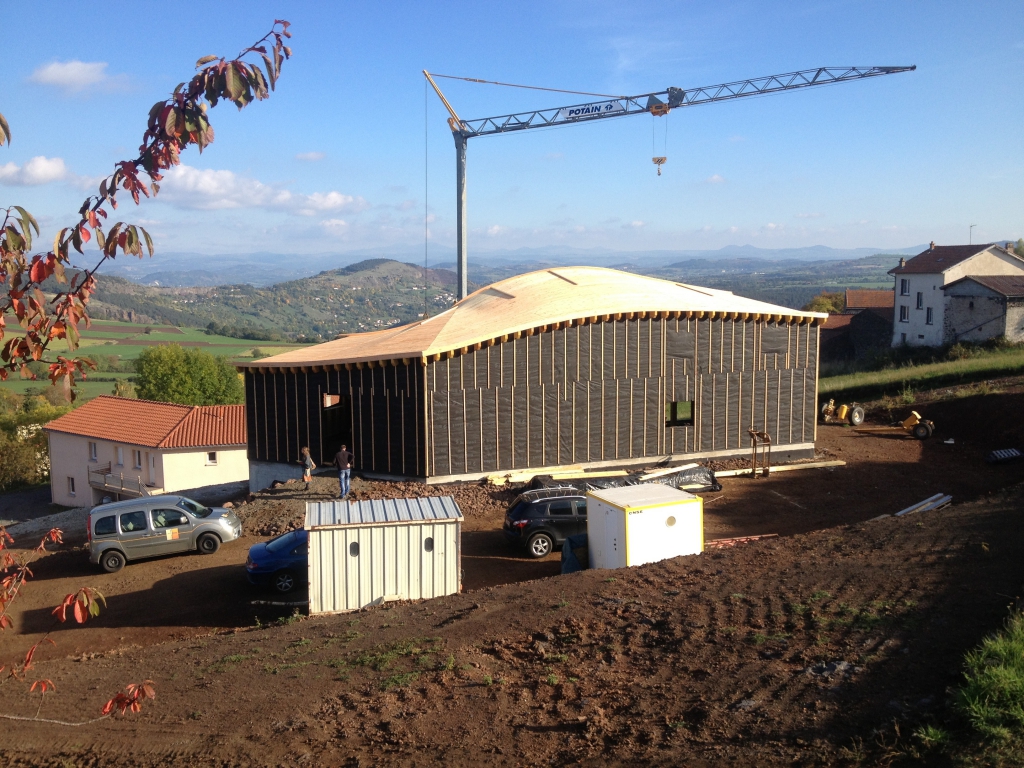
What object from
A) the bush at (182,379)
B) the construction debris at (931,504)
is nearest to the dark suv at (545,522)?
the construction debris at (931,504)

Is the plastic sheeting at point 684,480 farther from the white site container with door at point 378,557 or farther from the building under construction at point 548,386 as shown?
the white site container with door at point 378,557

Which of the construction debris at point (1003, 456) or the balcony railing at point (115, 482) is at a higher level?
the construction debris at point (1003, 456)

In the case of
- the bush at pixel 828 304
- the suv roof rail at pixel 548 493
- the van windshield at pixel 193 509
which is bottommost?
the van windshield at pixel 193 509

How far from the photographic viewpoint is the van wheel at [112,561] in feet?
53.1

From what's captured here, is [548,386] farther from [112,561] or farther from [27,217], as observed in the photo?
[27,217]

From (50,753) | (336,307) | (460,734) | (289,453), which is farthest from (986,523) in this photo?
(336,307)

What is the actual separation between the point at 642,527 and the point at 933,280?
5051cm

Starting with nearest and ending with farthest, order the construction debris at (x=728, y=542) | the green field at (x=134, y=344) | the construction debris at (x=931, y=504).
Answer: the construction debris at (x=728, y=542) < the construction debris at (x=931, y=504) < the green field at (x=134, y=344)

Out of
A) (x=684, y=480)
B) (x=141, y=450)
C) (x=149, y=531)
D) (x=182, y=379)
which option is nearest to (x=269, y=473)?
(x=149, y=531)

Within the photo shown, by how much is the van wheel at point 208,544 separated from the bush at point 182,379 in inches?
1537

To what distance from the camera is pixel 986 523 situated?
12.9 m

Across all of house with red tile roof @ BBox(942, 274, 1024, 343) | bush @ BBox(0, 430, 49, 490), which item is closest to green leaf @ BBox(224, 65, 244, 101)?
bush @ BBox(0, 430, 49, 490)

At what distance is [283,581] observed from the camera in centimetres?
1444

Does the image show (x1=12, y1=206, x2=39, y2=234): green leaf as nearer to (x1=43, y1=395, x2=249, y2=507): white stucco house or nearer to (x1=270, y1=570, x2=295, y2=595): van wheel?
(x1=270, y1=570, x2=295, y2=595): van wheel
